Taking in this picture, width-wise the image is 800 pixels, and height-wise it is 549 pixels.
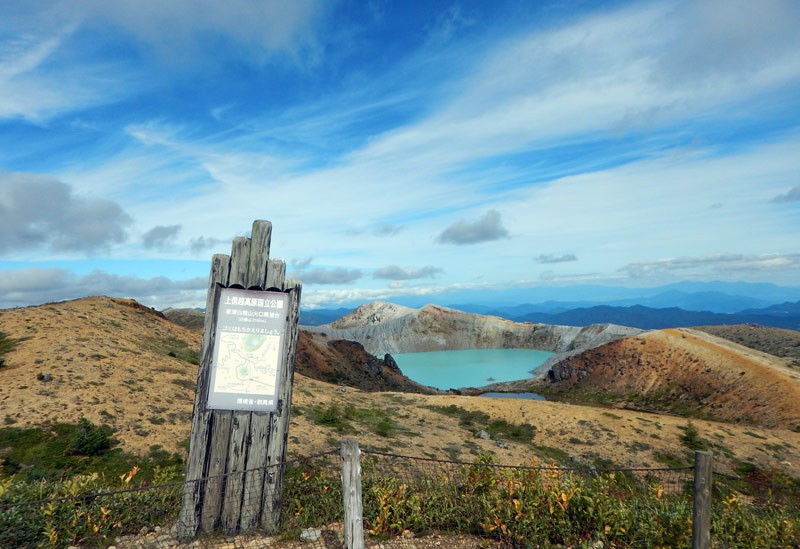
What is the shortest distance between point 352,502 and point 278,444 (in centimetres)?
190

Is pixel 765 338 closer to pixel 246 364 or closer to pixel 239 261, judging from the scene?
pixel 246 364

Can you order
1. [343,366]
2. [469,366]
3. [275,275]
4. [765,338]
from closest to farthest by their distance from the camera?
[275,275]
[343,366]
[765,338]
[469,366]

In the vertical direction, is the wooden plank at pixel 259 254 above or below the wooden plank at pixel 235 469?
above

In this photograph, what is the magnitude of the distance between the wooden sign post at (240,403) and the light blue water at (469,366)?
71438mm

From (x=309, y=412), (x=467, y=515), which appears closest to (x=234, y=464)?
(x=467, y=515)

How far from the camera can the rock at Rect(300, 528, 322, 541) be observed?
6746mm

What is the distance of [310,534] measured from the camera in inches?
270

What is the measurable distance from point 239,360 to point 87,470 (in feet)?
28.8

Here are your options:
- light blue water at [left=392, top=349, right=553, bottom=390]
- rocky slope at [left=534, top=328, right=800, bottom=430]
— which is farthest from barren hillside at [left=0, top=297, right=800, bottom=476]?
light blue water at [left=392, top=349, right=553, bottom=390]

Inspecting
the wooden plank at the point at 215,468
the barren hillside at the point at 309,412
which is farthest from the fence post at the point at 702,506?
the barren hillside at the point at 309,412

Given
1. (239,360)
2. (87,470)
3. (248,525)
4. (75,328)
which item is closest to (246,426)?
(239,360)

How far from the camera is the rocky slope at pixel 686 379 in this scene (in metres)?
37.8

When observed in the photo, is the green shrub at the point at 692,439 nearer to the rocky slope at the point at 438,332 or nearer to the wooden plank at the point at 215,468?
the wooden plank at the point at 215,468

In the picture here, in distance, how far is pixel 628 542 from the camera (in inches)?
257
